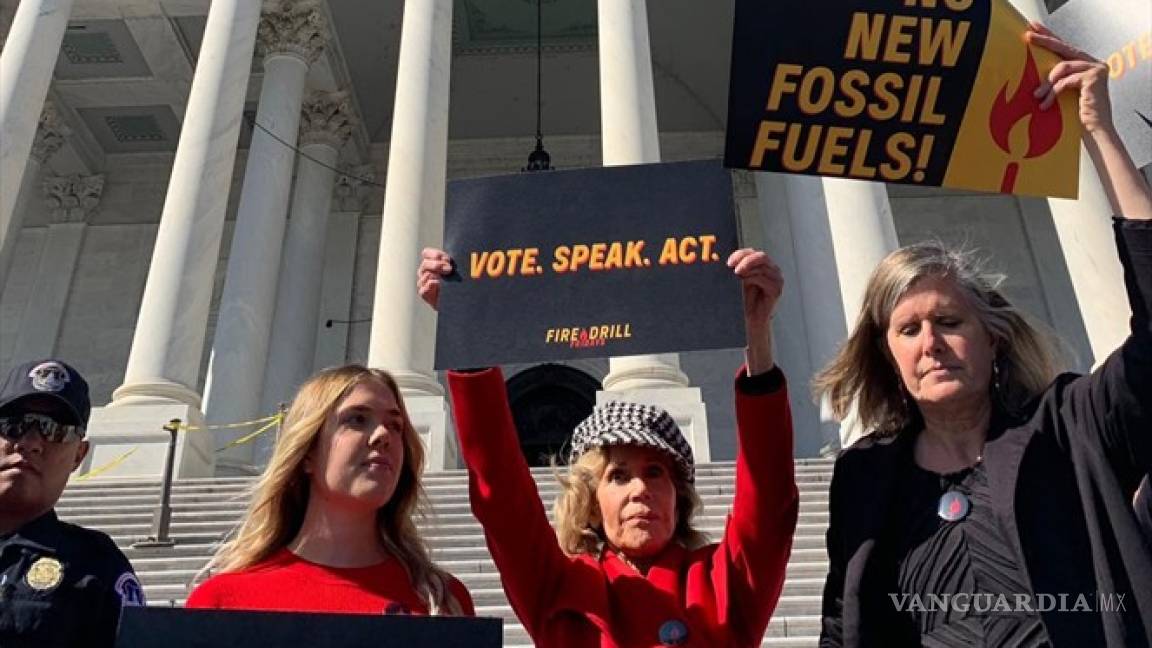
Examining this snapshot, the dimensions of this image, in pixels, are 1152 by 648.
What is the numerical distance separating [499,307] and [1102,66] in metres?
2.35

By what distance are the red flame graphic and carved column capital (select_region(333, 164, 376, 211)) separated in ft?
88.7

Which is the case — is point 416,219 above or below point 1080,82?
above

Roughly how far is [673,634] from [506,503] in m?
0.76

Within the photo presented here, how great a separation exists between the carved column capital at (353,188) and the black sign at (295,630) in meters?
28.1

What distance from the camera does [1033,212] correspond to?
29391 mm

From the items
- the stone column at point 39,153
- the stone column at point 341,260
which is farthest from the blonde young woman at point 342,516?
the stone column at point 39,153

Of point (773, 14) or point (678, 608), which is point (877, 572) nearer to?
point (678, 608)

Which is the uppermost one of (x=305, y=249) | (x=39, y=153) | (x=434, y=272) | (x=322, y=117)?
(x=322, y=117)

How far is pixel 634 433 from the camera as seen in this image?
11.5 ft

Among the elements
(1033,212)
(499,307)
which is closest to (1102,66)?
(499,307)

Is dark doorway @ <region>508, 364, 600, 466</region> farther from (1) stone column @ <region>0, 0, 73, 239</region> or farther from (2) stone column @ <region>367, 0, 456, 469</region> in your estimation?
(1) stone column @ <region>0, 0, 73, 239</region>

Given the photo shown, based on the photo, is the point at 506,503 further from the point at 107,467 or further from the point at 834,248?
the point at 834,248

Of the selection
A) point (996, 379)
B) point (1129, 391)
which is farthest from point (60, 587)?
point (1129, 391)

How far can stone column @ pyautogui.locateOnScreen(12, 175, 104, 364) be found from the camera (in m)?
28.8
